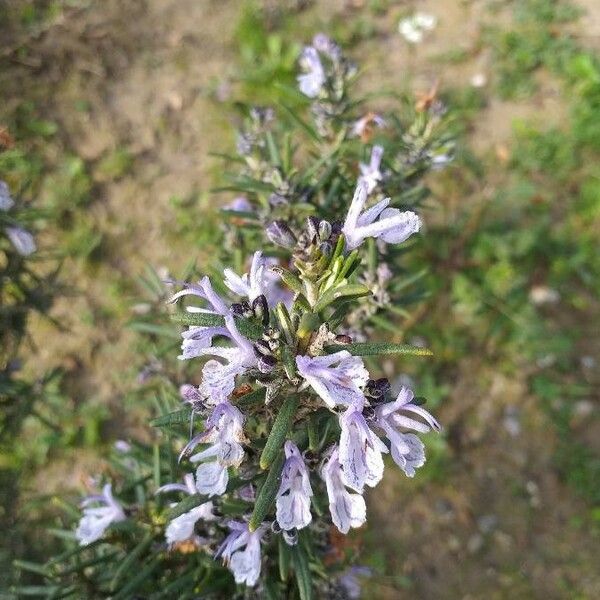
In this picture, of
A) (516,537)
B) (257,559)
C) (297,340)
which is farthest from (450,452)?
(297,340)

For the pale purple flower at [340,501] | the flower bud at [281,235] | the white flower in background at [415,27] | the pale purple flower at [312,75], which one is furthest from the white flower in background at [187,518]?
the white flower in background at [415,27]

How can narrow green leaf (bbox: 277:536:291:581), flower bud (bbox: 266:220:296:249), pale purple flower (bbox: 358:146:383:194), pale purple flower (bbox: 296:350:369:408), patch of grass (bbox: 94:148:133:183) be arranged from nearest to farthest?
pale purple flower (bbox: 296:350:369:408), flower bud (bbox: 266:220:296:249), narrow green leaf (bbox: 277:536:291:581), pale purple flower (bbox: 358:146:383:194), patch of grass (bbox: 94:148:133:183)

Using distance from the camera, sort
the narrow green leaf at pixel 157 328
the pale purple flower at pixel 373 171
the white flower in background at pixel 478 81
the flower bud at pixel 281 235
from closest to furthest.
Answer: the flower bud at pixel 281 235 < the pale purple flower at pixel 373 171 < the narrow green leaf at pixel 157 328 < the white flower in background at pixel 478 81

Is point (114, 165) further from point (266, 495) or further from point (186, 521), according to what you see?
point (266, 495)

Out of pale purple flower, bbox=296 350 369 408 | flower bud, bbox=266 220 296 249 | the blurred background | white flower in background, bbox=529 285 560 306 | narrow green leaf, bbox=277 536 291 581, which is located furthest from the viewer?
white flower in background, bbox=529 285 560 306

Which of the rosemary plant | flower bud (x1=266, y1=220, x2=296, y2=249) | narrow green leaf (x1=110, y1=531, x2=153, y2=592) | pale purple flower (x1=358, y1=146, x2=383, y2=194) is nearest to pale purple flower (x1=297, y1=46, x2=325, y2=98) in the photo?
the rosemary plant

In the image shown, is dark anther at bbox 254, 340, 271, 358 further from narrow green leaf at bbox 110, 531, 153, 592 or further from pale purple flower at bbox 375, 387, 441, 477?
narrow green leaf at bbox 110, 531, 153, 592

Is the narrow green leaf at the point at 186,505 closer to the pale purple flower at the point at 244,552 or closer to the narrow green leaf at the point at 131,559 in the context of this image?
the pale purple flower at the point at 244,552

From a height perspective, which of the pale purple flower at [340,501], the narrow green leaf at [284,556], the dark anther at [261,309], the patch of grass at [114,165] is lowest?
the patch of grass at [114,165]
